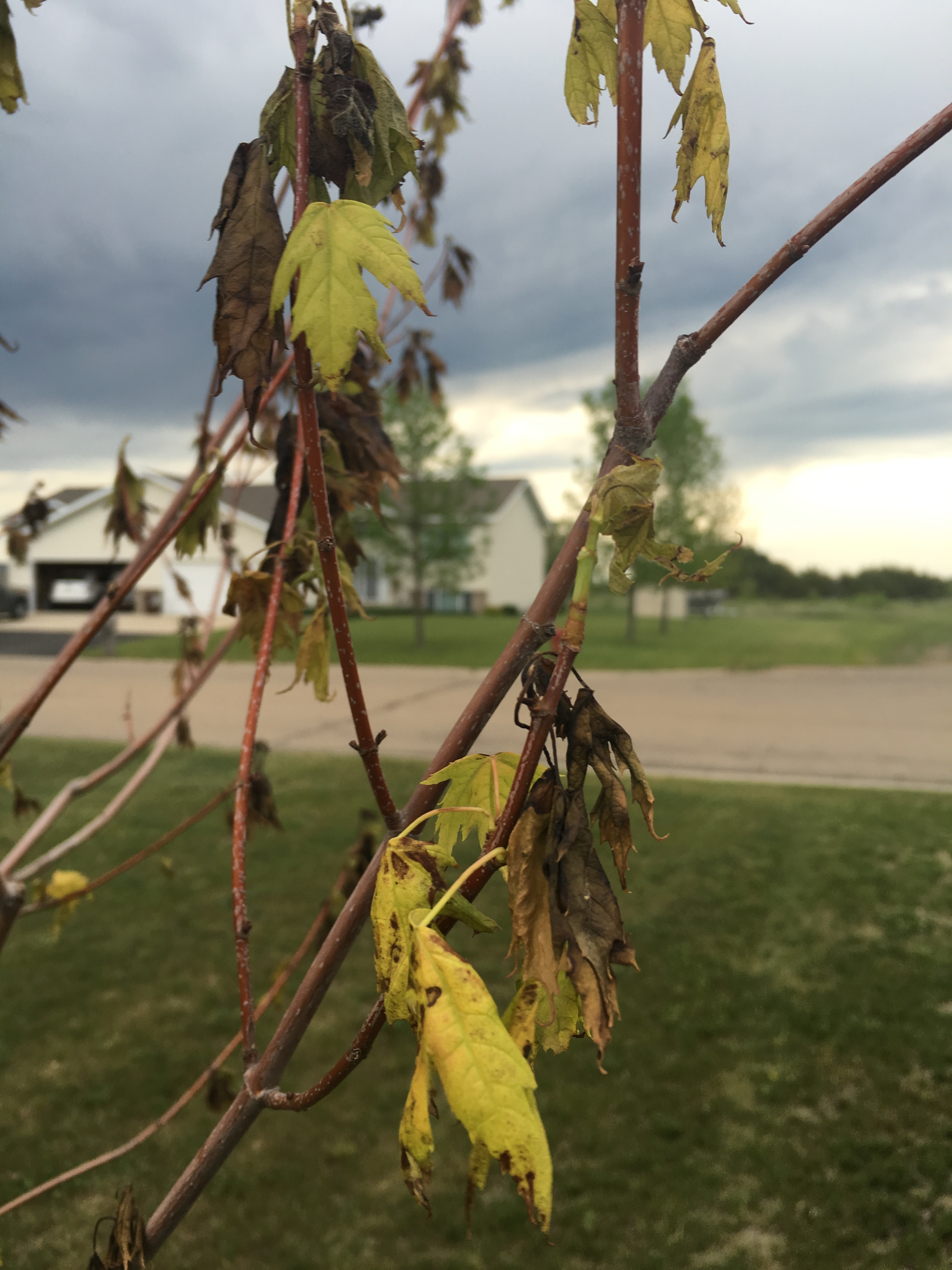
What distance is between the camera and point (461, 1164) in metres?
3.41

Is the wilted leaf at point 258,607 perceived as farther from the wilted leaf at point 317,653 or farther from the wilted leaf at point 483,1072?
the wilted leaf at point 483,1072

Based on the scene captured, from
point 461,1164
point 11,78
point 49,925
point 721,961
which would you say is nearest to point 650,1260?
point 461,1164

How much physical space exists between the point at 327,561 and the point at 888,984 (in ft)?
15.5

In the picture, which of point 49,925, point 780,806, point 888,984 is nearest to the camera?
point 888,984

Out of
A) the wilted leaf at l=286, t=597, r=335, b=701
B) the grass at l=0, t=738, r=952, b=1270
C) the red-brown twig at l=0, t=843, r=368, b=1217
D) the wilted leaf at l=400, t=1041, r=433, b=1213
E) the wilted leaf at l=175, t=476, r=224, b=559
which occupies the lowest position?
the grass at l=0, t=738, r=952, b=1270

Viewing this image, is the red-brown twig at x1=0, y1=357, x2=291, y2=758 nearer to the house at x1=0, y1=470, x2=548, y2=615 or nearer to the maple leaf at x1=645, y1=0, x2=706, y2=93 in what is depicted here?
the maple leaf at x1=645, y1=0, x2=706, y2=93

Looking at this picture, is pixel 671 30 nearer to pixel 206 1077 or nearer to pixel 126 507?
pixel 206 1077

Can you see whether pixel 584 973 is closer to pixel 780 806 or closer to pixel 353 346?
pixel 353 346

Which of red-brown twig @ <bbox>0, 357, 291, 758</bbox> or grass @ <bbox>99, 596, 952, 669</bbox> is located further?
grass @ <bbox>99, 596, 952, 669</bbox>

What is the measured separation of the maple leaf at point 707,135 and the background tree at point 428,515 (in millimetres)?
21402

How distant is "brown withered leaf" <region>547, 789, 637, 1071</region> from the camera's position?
71 cm

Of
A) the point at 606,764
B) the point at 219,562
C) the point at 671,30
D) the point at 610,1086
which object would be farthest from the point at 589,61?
the point at 219,562

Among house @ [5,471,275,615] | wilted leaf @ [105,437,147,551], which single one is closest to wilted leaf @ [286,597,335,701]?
wilted leaf @ [105,437,147,551]

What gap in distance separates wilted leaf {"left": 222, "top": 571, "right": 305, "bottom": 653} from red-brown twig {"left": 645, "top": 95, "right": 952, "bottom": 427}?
822 millimetres
